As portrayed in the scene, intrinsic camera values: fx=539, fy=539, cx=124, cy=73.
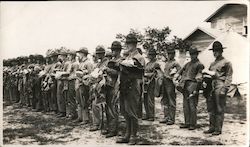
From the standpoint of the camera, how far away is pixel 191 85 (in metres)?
7.00

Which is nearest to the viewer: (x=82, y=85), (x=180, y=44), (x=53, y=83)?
(x=180, y=44)

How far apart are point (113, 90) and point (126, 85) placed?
0.33 meters

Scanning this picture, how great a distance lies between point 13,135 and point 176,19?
2702mm

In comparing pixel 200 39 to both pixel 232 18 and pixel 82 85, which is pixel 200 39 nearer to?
pixel 232 18

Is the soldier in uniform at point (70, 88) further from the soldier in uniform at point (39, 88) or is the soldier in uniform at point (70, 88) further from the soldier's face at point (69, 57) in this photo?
the soldier in uniform at point (39, 88)

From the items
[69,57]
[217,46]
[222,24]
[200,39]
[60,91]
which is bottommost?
[60,91]

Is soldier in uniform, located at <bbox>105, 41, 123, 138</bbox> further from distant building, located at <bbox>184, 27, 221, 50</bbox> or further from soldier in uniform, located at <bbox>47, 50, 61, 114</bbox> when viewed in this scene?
soldier in uniform, located at <bbox>47, 50, 61, 114</bbox>

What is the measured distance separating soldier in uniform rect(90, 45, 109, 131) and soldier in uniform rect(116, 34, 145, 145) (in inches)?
14.8

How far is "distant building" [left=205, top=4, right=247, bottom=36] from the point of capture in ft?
22.8

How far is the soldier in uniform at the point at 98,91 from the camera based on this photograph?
7191 millimetres

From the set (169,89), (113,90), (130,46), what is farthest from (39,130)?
(169,89)

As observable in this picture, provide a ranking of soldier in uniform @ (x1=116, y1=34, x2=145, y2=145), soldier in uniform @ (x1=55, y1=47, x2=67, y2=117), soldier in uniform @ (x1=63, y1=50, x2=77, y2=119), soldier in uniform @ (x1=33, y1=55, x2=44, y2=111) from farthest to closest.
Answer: soldier in uniform @ (x1=33, y1=55, x2=44, y2=111) → soldier in uniform @ (x1=55, y1=47, x2=67, y2=117) → soldier in uniform @ (x1=63, y1=50, x2=77, y2=119) → soldier in uniform @ (x1=116, y1=34, x2=145, y2=145)

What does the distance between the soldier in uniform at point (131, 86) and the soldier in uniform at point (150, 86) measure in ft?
1.34

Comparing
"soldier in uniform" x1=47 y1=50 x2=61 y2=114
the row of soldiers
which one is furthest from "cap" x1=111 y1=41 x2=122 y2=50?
"soldier in uniform" x1=47 y1=50 x2=61 y2=114
